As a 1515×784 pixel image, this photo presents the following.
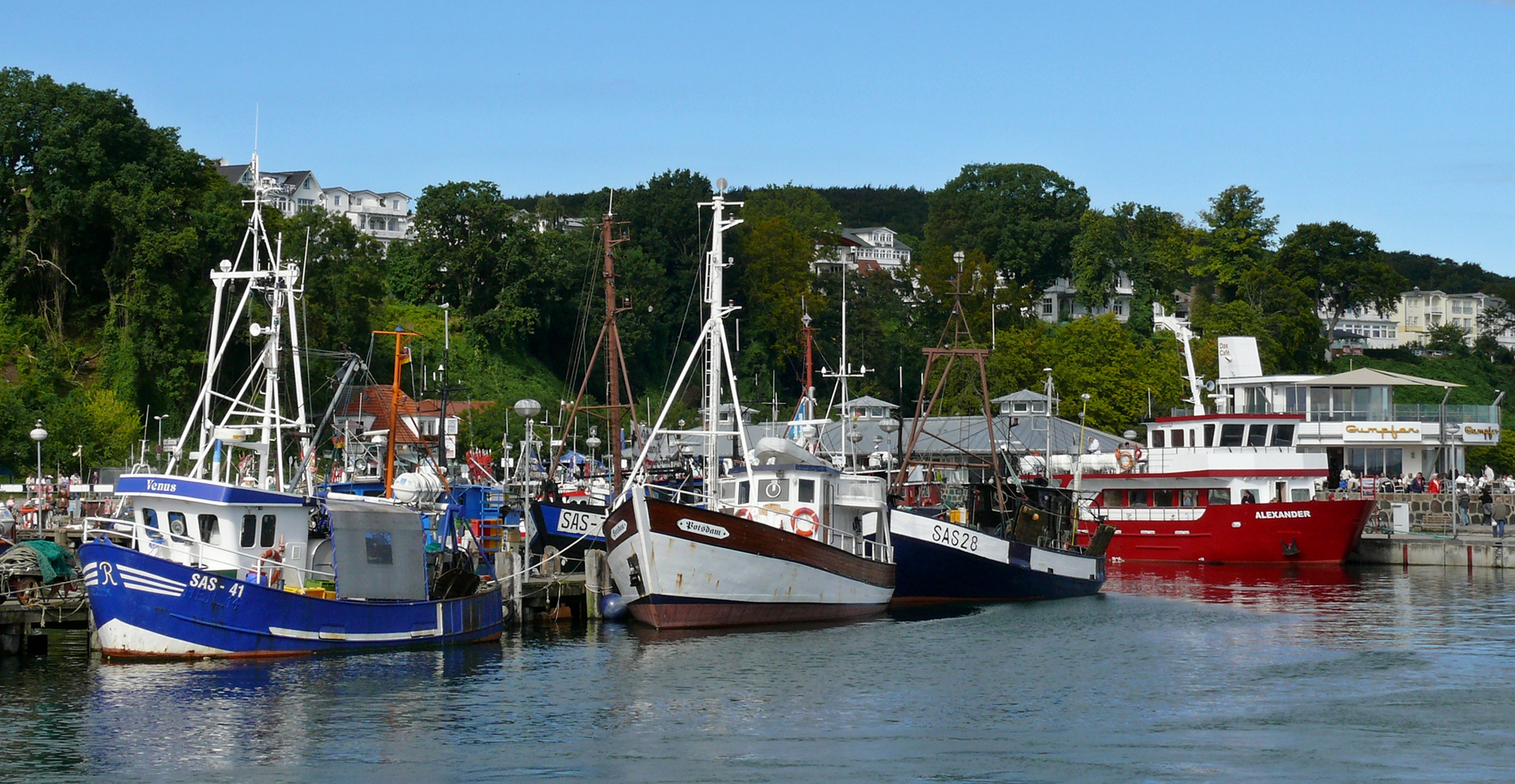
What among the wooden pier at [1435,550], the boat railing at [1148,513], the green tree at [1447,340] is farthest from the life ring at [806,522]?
the green tree at [1447,340]

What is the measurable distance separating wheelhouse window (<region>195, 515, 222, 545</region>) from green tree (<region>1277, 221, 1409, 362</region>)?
100990 millimetres

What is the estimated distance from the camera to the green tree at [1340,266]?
11912 cm

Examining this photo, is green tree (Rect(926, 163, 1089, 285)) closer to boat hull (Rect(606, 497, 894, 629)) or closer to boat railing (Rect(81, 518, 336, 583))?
boat hull (Rect(606, 497, 894, 629))

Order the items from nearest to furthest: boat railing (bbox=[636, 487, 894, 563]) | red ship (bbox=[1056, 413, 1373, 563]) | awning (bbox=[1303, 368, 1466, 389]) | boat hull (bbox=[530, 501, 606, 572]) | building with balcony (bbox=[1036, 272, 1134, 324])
→ boat railing (bbox=[636, 487, 894, 563]) < boat hull (bbox=[530, 501, 606, 572]) < red ship (bbox=[1056, 413, 1373, 563]) < awning (bbox=[1303, 368, 1466, 389]) < building with balcony (bbox=[1036, 272, 1134, 324])

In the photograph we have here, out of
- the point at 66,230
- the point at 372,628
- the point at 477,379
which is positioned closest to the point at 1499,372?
the point at 477,379

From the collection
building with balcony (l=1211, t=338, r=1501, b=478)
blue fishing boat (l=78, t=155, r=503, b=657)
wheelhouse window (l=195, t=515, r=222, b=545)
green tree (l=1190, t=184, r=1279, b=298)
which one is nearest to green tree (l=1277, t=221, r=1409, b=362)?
green tree (l=1190, t=184, r=1279, b=298)

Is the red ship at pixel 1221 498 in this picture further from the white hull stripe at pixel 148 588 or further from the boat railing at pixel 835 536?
the white hull stripe at pixel 148 588

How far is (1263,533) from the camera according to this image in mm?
57719

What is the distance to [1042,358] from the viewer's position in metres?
96.7

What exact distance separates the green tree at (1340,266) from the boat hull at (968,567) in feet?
262

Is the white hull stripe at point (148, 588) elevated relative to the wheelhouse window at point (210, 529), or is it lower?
lower

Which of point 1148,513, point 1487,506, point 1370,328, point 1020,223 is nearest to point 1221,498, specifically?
point 1148,513

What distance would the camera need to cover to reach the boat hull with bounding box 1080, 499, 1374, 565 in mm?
56844

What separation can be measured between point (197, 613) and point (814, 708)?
11.9 metres
